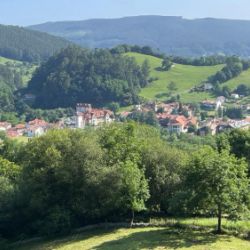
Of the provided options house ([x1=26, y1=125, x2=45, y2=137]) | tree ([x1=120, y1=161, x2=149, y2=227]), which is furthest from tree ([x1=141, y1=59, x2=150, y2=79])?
tree ([x1=120, y1=161, x2=149, y2=227])

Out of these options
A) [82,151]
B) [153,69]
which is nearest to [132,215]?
[82,151]

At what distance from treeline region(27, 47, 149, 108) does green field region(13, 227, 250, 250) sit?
139m

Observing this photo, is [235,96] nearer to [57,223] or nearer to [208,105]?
[208,105]

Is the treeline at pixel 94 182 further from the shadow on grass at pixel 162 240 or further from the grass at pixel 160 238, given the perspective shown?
the shadow on grass at pixel 162 240

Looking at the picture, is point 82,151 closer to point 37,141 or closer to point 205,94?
point 37,141

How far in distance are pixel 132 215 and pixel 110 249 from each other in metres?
6.12

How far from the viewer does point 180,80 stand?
180375 millimetres

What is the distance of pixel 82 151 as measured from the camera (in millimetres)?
34625

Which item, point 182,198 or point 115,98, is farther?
point 115,98

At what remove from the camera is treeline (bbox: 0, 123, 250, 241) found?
106ft

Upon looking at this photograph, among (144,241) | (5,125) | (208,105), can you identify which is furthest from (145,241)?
(208,105)

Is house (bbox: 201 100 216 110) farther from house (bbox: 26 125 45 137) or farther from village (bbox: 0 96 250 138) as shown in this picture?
house (bbox: 26 125 45 137)

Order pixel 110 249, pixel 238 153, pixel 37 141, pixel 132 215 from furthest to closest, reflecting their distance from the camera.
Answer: pixel 238 153, pixel 37 141, pixel 132 215, pixel 110 249

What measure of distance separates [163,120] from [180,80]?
44.4 metres
